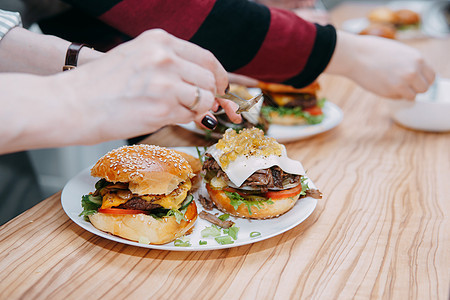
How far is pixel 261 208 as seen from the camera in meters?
1.51

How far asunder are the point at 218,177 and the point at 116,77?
0.64 metres

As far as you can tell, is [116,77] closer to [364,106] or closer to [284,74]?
[284,74]

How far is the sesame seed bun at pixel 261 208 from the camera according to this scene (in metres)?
1.51

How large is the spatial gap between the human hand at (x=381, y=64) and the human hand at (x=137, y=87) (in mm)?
1166

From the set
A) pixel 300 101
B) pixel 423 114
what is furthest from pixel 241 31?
pixel 423 114

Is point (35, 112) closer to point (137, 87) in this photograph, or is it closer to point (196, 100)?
point (137, 87)

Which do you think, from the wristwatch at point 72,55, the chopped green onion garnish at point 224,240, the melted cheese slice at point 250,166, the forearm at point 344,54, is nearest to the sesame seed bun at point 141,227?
the chopped green onion garnish at point 224,240

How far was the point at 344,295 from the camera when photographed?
47.1 inches

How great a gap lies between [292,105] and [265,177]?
1.00 metres

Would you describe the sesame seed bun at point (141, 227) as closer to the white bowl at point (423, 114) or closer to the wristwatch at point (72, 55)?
the wristwatch at point (72, 55)

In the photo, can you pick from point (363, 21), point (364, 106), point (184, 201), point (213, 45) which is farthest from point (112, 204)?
point (363, 21)

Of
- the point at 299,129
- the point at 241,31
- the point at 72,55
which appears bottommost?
the point at 299,129

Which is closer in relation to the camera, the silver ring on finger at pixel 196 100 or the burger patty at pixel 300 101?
the silver ring on finger at pixel 196 100

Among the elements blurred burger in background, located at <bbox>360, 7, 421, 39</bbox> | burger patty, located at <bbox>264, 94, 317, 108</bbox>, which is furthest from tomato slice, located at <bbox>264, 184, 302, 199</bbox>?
blurred burger in background, located at <bbox>360, 7, 421, 39</bbox>
